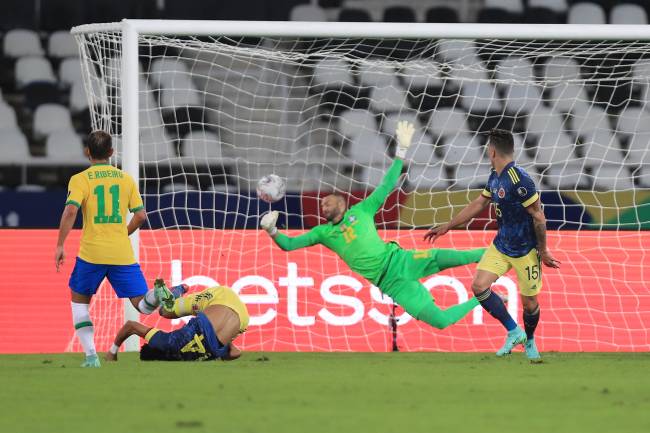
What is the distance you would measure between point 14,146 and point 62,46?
7.31ft

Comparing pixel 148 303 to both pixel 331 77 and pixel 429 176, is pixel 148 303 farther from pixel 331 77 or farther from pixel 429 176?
pixel 331 77

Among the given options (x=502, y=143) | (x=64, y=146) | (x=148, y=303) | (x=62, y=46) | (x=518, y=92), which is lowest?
(x=148, y=303)

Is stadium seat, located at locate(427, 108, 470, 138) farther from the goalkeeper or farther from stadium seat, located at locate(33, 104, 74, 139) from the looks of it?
stadium seat, located at locate(33, 104, 74, 139)

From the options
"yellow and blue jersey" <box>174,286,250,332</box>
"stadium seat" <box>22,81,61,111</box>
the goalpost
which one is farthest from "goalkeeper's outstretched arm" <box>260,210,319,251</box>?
"stadium seat" <box>22,81,61,111</box>

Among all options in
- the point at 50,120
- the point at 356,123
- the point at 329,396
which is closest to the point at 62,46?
the point at 50,120

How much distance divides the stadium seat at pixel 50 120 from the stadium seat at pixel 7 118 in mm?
253

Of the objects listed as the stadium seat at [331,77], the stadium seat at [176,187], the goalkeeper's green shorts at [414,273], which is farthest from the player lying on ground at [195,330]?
the stadium seat at [331,77]

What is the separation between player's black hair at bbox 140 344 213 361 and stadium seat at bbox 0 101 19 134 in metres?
6.45

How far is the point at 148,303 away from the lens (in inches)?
332

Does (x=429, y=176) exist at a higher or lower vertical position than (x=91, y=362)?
higher

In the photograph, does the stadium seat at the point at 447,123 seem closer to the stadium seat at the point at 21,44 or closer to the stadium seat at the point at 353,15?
the stadium seat at the point at 353,15

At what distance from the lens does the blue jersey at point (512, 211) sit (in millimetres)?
8773

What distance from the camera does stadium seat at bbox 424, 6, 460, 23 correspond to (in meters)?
16.3

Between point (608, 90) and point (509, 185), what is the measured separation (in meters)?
6.18
